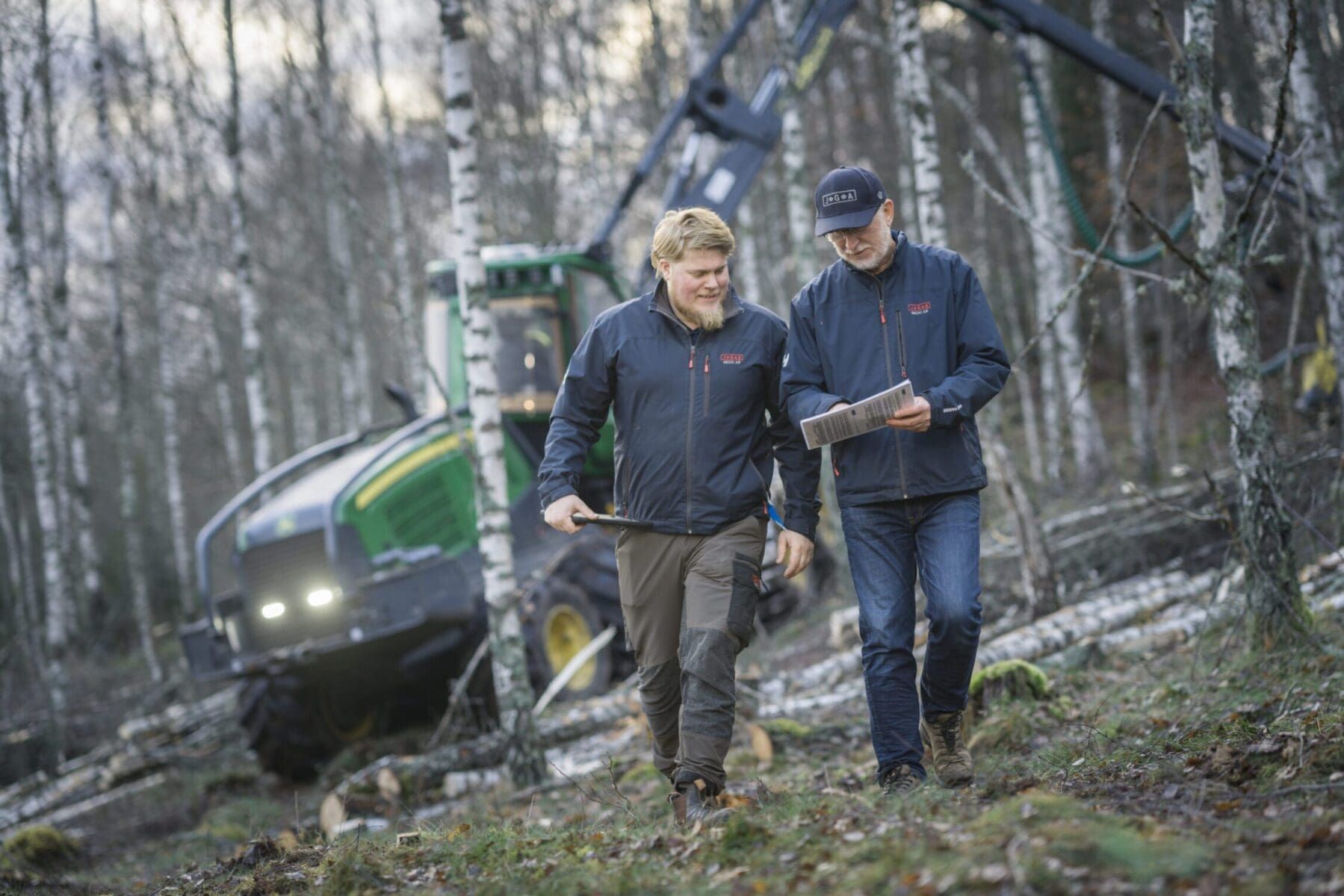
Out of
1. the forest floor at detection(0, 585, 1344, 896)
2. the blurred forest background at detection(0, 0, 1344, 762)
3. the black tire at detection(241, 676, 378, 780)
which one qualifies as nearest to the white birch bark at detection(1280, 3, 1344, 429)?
the blurred forest background at detection(0, 0, 1344, 762)

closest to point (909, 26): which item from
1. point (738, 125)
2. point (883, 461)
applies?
point (738, 125)

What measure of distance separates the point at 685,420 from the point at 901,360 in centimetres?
80

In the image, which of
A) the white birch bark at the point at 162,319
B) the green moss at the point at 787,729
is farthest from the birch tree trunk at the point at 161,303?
the green moss at the point at 787,729

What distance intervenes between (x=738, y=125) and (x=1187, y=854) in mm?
7388

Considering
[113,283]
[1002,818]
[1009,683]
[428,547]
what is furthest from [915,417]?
[113,283]

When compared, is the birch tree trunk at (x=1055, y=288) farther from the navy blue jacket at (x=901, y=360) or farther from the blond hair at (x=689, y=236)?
the blond hair at (x=689, y=236)

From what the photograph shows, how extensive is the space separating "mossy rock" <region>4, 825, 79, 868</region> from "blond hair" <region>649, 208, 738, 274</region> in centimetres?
536

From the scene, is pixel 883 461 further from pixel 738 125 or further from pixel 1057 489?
pixel 1057 489

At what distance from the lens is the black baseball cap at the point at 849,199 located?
164 inches

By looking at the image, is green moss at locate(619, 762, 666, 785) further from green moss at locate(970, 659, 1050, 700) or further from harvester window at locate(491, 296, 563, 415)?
harvester window at locate(491, 296, 563, 415)

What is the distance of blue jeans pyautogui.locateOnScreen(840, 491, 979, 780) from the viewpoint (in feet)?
13.6

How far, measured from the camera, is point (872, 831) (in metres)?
3.37

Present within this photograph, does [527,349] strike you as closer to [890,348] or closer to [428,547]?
[428,547]

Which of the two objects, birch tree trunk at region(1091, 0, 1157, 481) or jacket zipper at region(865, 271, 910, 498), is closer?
jacket zipper at region(865, 271, 910, 498)
